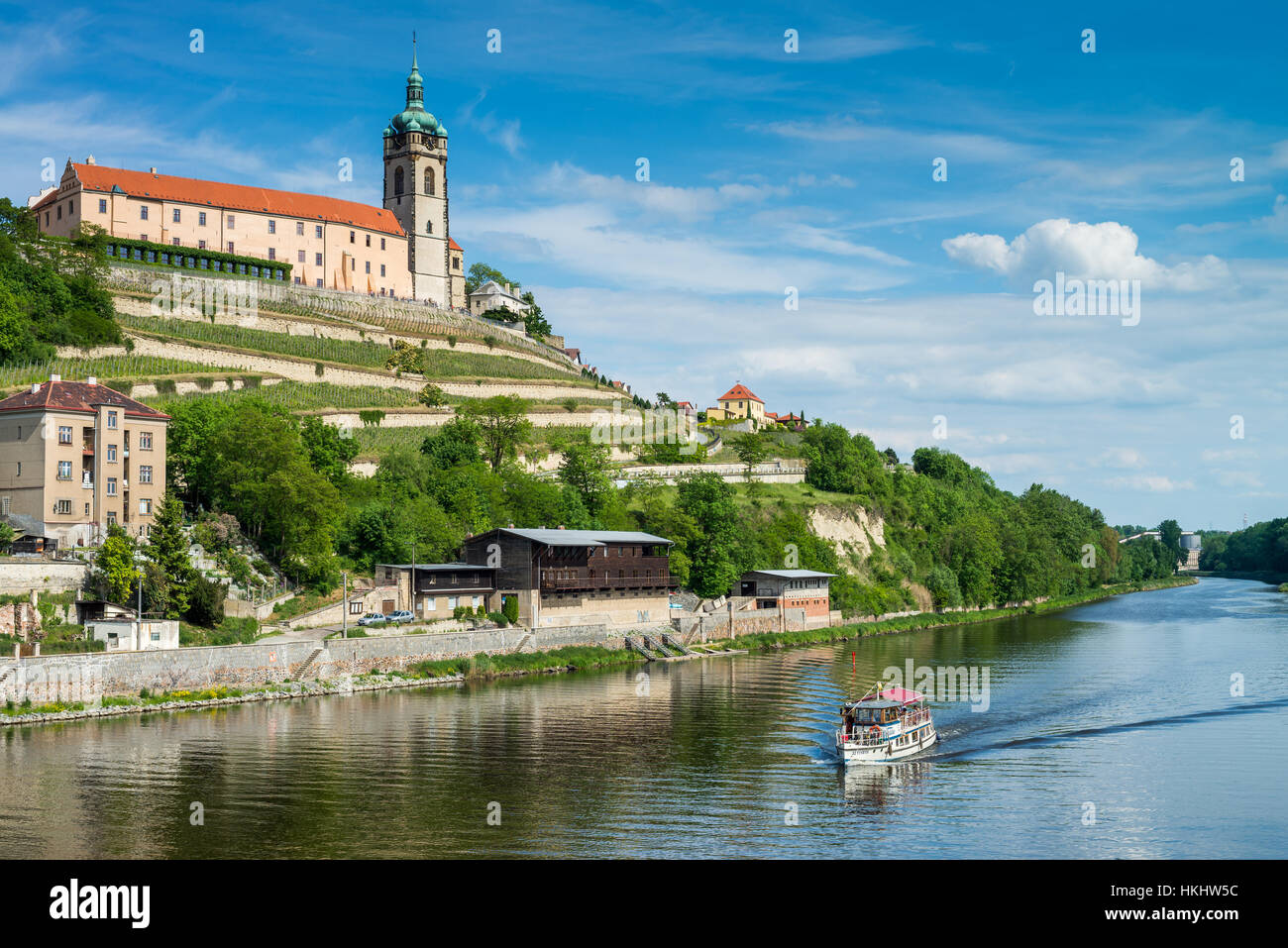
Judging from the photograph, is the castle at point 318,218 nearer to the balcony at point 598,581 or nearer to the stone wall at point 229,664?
the balcony at point 598,581

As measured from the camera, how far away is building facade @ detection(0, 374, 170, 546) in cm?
6162

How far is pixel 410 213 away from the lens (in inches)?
5231

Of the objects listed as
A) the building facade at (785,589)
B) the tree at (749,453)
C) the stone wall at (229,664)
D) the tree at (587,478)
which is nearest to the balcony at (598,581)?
the stone wall at (229,664)

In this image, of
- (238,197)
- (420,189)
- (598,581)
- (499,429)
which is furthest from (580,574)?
(420,189)

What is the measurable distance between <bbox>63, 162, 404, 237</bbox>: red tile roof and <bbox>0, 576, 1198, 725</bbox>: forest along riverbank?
219ft

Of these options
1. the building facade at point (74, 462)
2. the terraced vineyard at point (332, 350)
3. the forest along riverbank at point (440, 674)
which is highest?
the terraced vineyard at point (332, 350)

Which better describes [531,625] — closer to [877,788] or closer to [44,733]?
[44,733]

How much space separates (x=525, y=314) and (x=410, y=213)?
21.9 meters

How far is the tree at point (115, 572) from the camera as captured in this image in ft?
177

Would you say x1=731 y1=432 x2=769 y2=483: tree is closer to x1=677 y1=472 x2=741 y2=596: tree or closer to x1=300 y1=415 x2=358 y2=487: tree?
x1=677 y1=472 x2=741 y2=596: tree

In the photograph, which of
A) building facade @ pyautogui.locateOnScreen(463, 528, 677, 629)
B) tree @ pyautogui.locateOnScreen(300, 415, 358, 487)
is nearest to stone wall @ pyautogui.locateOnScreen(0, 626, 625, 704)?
building facade @ pyautogui.locateOnScreen(463, 528, 677, 629)

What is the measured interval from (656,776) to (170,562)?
28.5 metres

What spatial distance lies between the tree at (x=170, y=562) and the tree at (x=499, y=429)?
1417 inches
